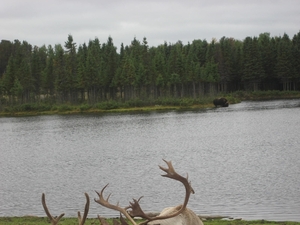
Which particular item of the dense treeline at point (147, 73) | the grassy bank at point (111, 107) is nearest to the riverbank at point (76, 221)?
the grassy bank at point (111, 107)

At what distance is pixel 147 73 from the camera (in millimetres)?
106062

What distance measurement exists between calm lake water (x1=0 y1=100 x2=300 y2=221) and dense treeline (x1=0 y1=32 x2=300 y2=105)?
151 ft

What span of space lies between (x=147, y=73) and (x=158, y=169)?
7742cm

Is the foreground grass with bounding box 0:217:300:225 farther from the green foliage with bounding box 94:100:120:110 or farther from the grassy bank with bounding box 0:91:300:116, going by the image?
the green foliage with bounding box 94:100:120:110

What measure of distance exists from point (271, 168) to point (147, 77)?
7934 cm

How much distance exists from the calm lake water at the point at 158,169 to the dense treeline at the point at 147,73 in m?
46.1

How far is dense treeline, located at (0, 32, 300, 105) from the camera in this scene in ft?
345

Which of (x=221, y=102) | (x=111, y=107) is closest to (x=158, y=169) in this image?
(x=221, y=102)

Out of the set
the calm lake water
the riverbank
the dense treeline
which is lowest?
the calm lake water

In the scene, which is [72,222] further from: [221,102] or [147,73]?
[147,73]

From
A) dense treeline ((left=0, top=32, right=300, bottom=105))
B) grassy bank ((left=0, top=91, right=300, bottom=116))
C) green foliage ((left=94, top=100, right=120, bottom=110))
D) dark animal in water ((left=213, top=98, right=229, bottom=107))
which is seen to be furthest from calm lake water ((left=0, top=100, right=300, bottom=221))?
dense treeline ((left=0, top=32, right=300, bottom=105))

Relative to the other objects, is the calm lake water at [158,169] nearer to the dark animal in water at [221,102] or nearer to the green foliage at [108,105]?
the dark animal in water at [221,102]

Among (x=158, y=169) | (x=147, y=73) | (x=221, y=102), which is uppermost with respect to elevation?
(x=147, y=73)

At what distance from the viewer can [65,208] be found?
2019 centimetres
